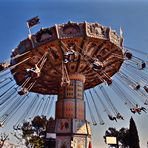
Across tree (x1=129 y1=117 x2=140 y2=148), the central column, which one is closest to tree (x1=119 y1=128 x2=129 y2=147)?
tree (x1=129 y1=117 x2=140 y2=148)

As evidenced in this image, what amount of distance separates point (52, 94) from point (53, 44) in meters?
9.75

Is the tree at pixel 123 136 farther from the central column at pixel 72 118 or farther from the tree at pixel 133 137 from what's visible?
the central column at pixel 72 118

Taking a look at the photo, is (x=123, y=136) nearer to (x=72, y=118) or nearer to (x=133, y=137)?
(x=133, y=137)

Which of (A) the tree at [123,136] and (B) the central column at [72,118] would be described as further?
(A) the tree at [123,136]

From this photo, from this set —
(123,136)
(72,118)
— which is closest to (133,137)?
(72,118)

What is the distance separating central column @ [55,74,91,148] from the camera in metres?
22.3

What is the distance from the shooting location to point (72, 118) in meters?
23.0

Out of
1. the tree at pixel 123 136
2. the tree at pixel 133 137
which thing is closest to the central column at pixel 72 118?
the tree at pixel 133 137

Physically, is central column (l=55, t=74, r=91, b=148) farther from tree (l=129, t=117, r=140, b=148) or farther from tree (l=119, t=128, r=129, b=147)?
tree (l=119, t=128, r=129, b=147)

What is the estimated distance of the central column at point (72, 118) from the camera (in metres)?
22.3

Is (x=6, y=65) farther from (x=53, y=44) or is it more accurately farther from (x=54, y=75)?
(x=54, y=75)

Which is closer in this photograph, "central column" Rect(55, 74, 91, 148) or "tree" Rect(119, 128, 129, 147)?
"central column" Rect(55, 74, 91, 148)

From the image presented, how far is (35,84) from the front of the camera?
27.8 m

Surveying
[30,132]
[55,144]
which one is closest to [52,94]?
[55,144]
